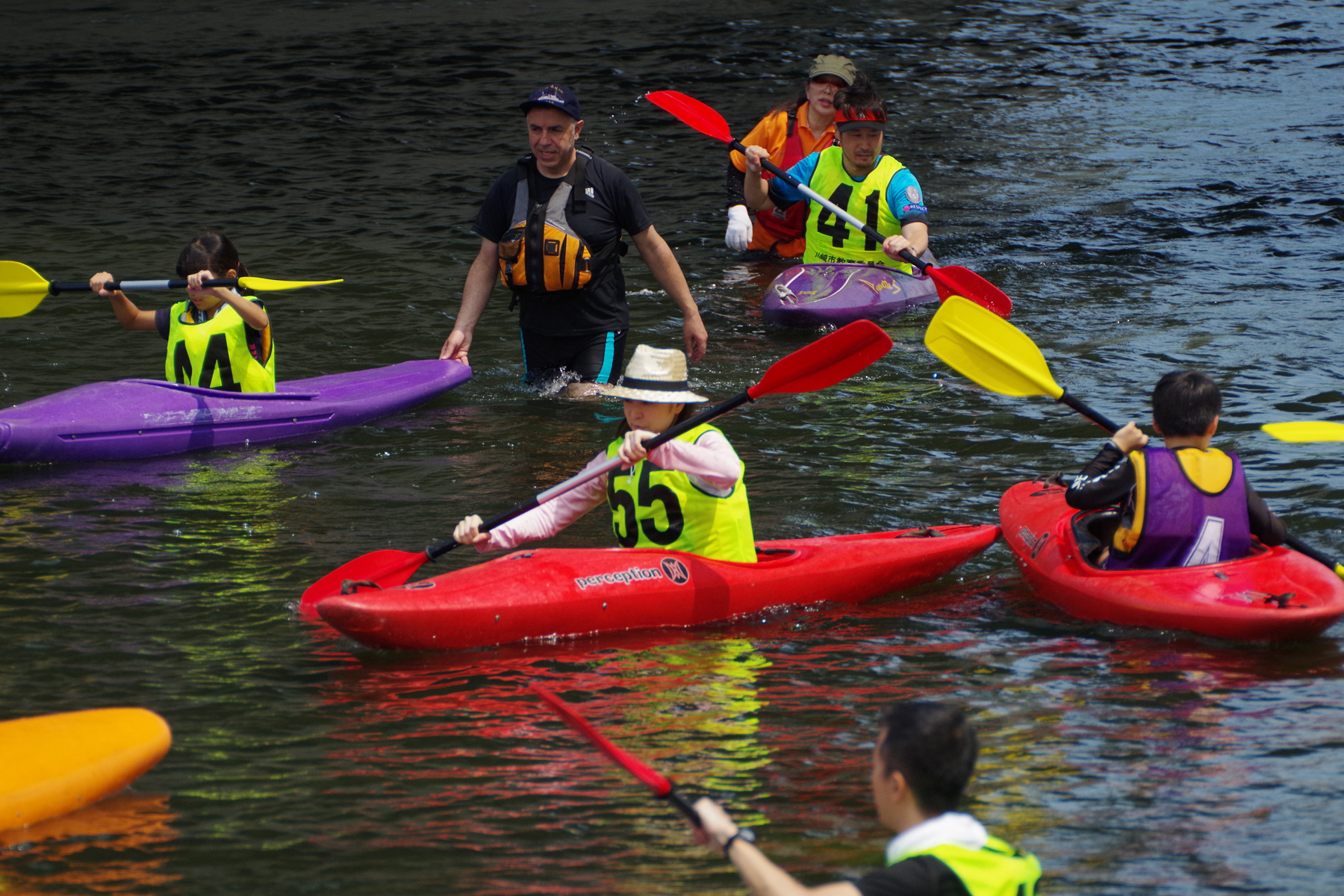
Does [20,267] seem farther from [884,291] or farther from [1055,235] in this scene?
[1055,235]

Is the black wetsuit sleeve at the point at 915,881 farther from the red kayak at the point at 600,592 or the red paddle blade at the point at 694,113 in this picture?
the red paddle blade at the point at 694,113

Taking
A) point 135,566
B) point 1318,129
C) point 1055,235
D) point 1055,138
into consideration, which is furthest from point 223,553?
point 1318,129

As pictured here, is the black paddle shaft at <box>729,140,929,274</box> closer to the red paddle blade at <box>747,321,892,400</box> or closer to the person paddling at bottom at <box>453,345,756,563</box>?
the red paddle blade at <box>747,321,892,400</box>

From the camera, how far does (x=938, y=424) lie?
7238mm

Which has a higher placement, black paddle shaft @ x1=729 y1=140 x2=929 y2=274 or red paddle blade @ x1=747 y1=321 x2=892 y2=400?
black paddle shaft @ x1=729 y1=140 x2=929 y2=274

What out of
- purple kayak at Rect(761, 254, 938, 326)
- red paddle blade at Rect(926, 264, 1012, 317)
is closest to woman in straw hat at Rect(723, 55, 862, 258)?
purple kayak at Rect(761, 254, 938, 326)

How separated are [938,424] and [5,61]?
17.3 meters

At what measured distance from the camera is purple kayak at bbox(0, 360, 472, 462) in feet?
21.4

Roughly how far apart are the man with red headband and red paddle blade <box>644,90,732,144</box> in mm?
207

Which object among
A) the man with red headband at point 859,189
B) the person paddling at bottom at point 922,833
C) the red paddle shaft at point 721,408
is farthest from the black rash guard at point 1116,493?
the man with red headband at point 859,189

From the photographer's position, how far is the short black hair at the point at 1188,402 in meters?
Answer: 4.59

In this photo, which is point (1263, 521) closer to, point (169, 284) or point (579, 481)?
point (579, 481)

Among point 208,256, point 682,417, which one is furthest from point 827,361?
point 208,256

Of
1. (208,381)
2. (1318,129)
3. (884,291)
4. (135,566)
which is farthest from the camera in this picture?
(1318,129)
